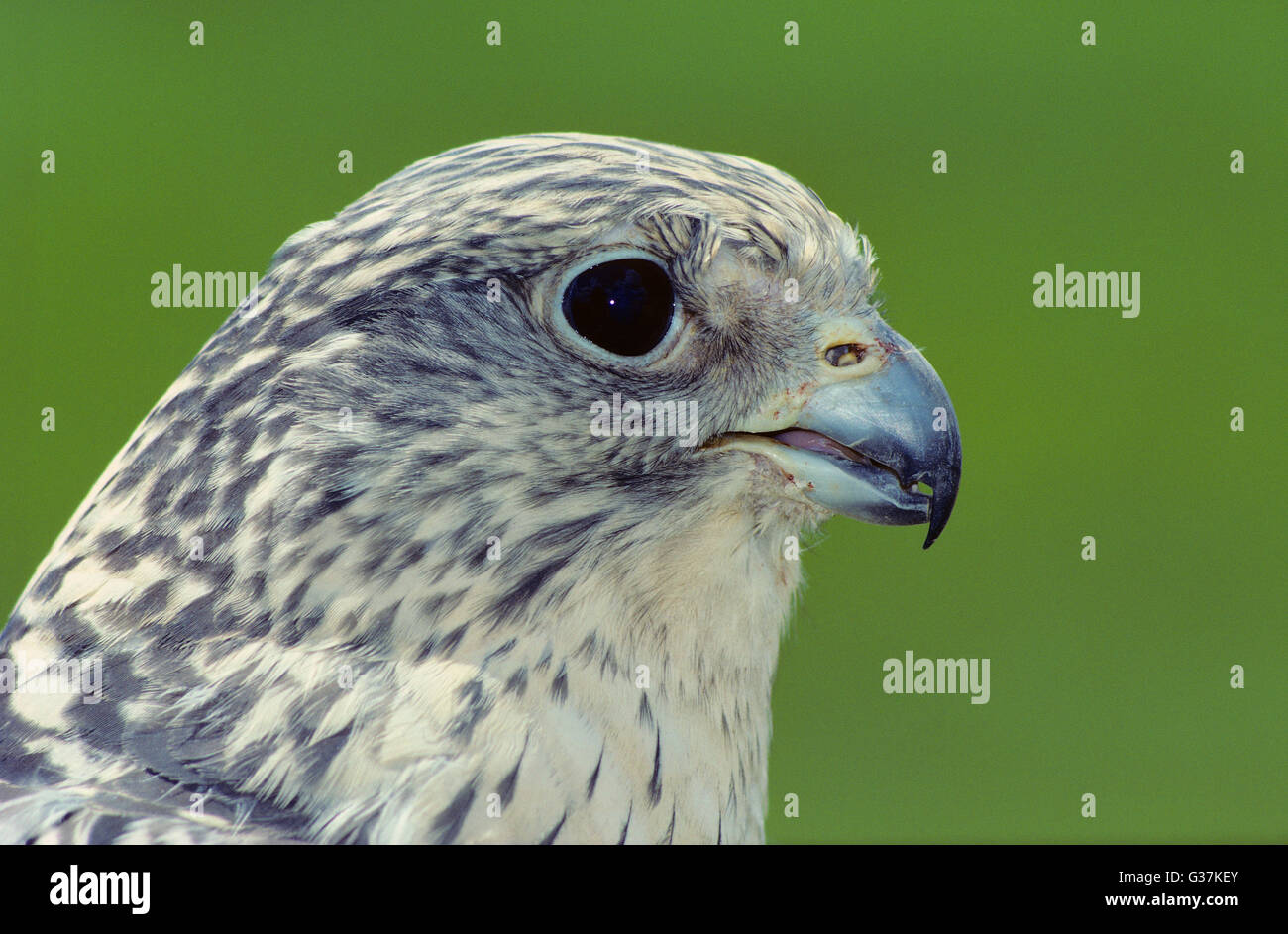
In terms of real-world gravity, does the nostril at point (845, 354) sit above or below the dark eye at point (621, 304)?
below

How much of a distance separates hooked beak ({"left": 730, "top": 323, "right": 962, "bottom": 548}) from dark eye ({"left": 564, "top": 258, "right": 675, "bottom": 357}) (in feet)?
0.79

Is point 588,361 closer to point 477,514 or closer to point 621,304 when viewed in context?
point 621,304

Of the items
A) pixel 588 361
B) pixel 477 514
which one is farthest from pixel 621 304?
pixel 477 514

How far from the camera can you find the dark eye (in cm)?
197

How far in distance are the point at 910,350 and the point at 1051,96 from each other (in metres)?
4.92

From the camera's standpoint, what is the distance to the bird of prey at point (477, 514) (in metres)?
1.82

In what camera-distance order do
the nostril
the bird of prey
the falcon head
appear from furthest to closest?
the nostril, the falcon head, the bird of prey

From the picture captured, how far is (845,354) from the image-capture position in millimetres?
2115

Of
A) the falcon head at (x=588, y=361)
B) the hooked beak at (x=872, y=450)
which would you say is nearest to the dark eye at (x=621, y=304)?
the falcon head at (x=588, y=361)

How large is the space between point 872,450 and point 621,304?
47 centimetres

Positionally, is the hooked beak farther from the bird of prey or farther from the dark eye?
the dark eye

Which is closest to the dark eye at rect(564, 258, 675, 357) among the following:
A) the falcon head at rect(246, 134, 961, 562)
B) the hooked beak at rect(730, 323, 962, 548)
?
the falcon head at rect(246, 134, 961, 562)

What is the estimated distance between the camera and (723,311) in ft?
6.64

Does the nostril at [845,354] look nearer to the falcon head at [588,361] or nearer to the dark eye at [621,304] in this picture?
the falcon head at [588,361]
